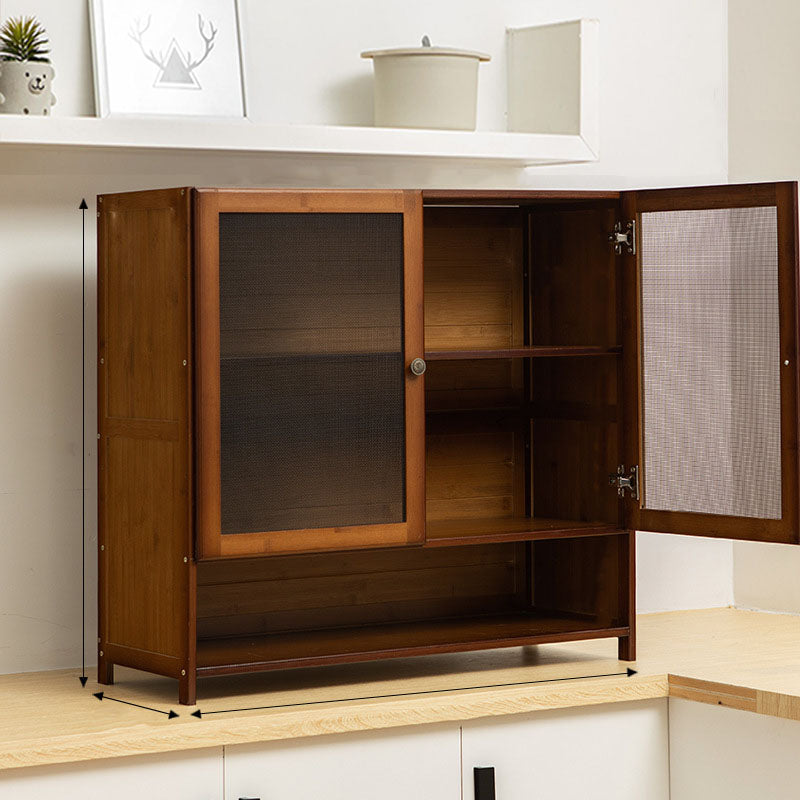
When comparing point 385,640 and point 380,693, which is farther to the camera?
point 385,640

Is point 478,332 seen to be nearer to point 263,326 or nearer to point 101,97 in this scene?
point 263,326

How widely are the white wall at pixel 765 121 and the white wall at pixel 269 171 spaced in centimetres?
5

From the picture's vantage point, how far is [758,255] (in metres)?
2.66

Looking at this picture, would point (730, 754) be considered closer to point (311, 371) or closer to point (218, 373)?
point (311, 371)

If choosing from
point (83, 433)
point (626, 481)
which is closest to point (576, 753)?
point (626, 481)

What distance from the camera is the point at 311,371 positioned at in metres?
2.54

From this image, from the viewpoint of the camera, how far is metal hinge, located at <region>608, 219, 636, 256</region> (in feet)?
9.14

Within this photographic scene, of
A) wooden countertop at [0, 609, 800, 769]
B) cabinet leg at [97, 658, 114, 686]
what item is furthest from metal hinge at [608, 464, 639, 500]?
cabinet leg at [97, 658, 114, 686]

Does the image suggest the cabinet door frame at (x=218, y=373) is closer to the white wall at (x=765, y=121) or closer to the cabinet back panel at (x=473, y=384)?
the cabinet back panel at (x=473, y=384)

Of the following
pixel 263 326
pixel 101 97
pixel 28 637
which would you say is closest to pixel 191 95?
pixel 101 97

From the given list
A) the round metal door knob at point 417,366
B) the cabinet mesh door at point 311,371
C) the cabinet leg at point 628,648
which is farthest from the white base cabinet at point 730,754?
the round metal door knob at point 417,366

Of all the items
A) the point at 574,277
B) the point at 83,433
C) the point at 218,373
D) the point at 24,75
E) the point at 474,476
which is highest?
the point at 24,75

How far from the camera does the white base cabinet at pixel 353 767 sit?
2.42m

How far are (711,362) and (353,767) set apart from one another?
1039mm
